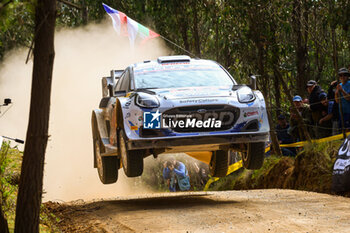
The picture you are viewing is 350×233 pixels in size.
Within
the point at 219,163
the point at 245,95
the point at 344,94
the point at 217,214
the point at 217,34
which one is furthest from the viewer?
the point at 217,34

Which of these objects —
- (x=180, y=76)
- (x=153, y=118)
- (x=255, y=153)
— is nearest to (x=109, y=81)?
(x=180, y=76)

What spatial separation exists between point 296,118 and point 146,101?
629cm

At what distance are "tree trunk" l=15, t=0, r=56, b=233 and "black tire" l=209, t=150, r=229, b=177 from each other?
5.72m

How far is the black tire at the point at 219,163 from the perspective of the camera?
11875 millimetres

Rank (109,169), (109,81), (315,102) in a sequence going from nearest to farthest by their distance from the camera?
(109,169), (109,81), (315,102)

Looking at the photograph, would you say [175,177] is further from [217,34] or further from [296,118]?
[217,34]

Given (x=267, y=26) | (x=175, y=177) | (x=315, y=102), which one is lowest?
(x=175, y=177)

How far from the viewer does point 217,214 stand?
8859mm

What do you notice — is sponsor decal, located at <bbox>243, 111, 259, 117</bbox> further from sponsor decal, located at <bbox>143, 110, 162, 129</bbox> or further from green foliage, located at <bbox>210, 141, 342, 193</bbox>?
green foliage, located at <bbox>210, 141, 342, 193</bbox>

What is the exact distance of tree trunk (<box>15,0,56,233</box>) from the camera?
6484mm

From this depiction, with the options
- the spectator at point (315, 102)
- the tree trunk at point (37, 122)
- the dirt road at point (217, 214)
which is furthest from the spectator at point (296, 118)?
the tree trunk at point (37, 122)

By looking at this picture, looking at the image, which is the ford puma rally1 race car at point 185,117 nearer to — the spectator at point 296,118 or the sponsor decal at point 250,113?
the sponsor decal at point 250,113

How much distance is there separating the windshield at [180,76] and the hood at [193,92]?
0.52 m

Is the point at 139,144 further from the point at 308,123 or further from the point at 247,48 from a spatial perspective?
the point at 247,48
